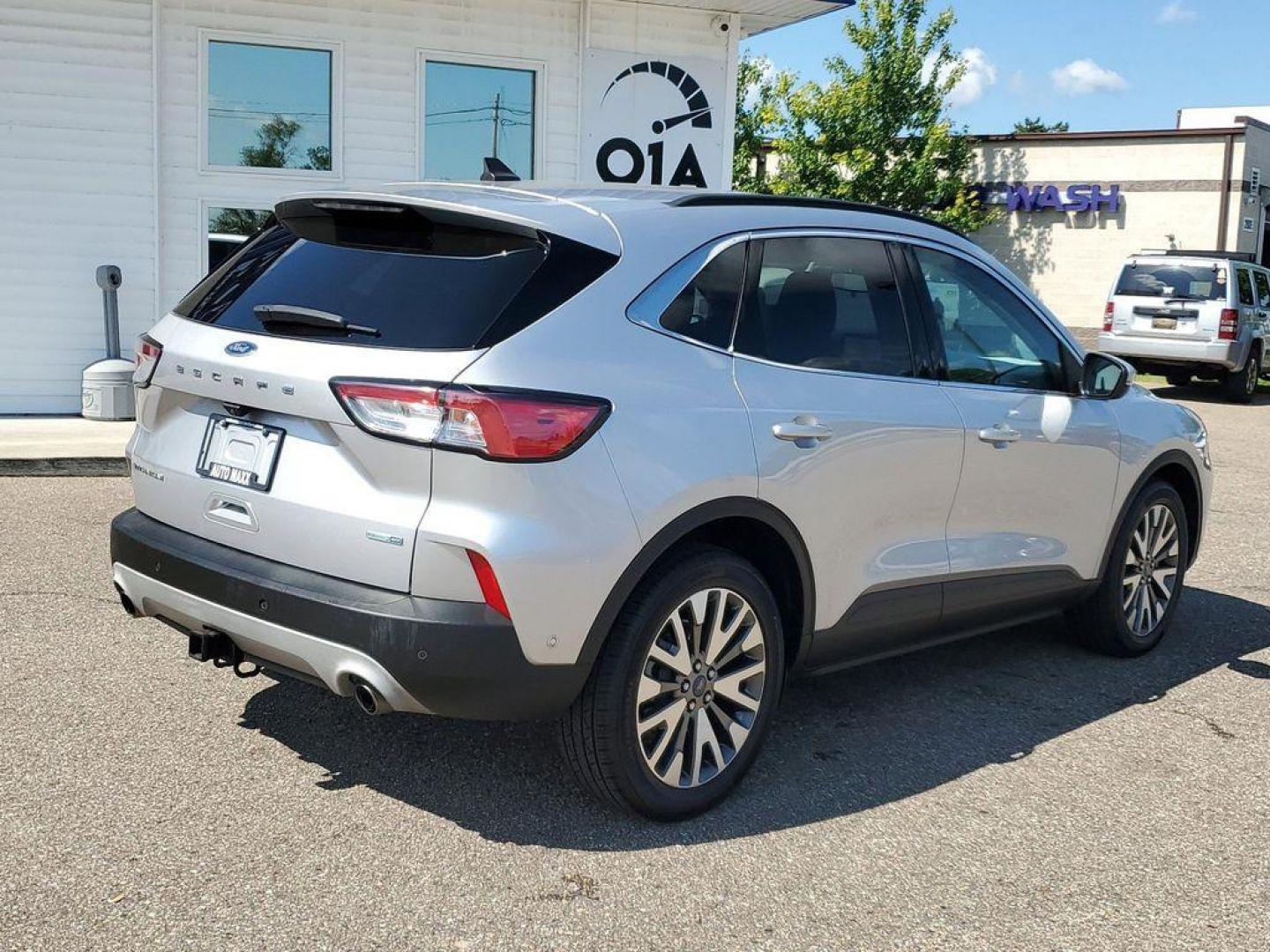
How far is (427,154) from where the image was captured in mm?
13008

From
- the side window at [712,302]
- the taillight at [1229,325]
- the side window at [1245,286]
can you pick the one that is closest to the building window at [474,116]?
the side window at [712,302]

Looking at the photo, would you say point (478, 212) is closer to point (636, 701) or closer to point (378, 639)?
point (378, 639)

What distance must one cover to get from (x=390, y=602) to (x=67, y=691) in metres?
2.02

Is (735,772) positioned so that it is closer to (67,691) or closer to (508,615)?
(508,615)

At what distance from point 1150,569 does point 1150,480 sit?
0.39 meters

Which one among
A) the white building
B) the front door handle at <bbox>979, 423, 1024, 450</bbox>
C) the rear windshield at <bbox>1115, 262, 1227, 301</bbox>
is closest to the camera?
the front door handle at <bbox>979, 423, 1024, 450</bbox>

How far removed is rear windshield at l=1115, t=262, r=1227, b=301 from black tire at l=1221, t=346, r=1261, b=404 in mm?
1129

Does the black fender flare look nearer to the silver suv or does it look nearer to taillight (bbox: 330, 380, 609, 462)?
the silver suv

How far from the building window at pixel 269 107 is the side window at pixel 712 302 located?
9456mm

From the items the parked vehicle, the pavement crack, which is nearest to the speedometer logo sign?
the parked vehicle

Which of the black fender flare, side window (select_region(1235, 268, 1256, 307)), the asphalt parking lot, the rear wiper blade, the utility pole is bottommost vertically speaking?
the asphalt parking lot

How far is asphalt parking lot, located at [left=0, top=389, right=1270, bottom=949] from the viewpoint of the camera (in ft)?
10.7

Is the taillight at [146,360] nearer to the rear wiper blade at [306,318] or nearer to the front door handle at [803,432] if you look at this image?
the rear wiper blade at [306,318]

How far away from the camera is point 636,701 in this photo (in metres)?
3.64
